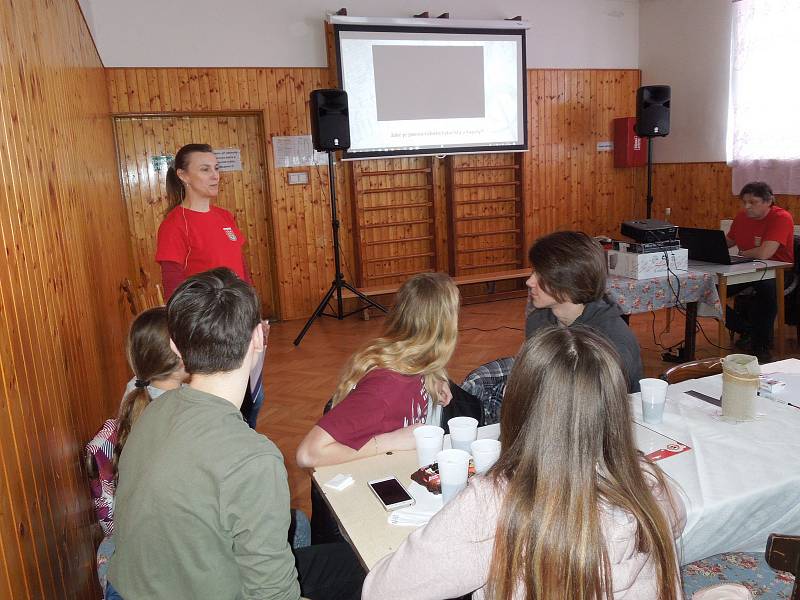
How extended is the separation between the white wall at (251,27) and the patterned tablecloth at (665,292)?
4.21m

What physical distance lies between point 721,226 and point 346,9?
4.88 metres

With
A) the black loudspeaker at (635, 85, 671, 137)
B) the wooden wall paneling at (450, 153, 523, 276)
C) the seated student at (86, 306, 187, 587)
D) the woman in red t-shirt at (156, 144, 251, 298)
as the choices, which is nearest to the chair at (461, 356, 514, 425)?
the seated student at (86, 306, 187, 587)

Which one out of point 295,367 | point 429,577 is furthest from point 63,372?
point 295,367

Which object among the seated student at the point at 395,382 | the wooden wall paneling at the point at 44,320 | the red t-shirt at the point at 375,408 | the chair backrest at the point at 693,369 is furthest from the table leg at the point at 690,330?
the wooden wall paneling at the point at 44,320

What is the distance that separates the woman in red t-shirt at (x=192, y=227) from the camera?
10.8 ft

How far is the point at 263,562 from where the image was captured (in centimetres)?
121

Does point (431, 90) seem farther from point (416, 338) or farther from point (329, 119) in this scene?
point (416, 338)

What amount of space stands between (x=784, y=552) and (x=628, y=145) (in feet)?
25.0

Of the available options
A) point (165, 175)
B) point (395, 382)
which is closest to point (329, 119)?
point (165, 175)

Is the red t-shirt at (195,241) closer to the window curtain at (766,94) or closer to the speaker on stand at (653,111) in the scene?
the speaker on stand at (653,111)

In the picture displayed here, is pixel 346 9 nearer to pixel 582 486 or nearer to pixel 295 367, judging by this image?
pixel 295 367

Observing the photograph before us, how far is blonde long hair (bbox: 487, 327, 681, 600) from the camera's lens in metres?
1.05

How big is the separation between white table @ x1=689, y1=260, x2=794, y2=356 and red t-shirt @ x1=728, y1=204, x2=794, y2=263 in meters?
0.35

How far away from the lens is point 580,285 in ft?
8.38
